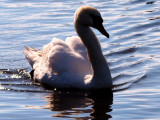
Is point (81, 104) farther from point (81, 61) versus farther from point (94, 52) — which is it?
point (81, 61)

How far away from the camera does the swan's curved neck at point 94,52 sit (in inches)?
407

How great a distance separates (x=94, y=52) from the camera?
10.4 m

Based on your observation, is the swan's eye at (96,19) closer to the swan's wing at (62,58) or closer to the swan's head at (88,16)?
the swan's head at (88,16)

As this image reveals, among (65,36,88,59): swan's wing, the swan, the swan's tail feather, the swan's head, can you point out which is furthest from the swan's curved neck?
the swan's tail feather

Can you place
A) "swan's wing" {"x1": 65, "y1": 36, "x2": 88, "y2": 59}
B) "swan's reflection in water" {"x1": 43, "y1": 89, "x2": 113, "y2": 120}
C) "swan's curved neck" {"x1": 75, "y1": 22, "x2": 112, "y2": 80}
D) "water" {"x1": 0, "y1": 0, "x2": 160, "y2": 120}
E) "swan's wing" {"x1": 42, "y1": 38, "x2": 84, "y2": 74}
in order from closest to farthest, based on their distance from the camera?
1. "swan's reflection in water" {"x1": 43, "y1": 89, "x2": 113, "y2": 120}
2. "water" {"x1": 0, "y1": 0, "x2": 160, "y2": 120}
3. "swan's curved neck" {"x1": 75, "y1": 22, "x2": 112, "y2": 80}
4. "swan's wing" {"x1": 42, "y1": 38, "x2": 84, "y2": 74}
5. "swan's wing" {"x1": 65, "y1": 36, "x2": 88, "y2": 59}

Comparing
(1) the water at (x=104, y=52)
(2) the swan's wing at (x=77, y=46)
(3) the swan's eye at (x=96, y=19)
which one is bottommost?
(1) the water at (x=104, y=52)

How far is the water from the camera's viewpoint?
912cm

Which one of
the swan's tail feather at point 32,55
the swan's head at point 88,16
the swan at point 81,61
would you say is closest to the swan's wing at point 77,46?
the swan at point 81,61

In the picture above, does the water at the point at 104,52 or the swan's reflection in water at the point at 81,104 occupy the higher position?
the water at the point at 104,52

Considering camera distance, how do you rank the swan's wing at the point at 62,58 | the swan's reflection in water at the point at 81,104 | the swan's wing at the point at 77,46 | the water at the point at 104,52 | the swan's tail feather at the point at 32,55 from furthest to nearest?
the swan's tail feather at the point at 32,55, the swan's wing at the point at 77,46, the swan's wing at the point at 62,58, the water at the point at 104,52, the swan's reflection in water at the point at 81,104

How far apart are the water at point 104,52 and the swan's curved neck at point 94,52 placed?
0.37m

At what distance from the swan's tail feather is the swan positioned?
98cm

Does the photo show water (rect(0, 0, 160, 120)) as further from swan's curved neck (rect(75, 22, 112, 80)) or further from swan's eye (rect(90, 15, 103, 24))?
swan's eye (rect(90, 15, 103, 24))

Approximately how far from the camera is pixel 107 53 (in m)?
13.0
